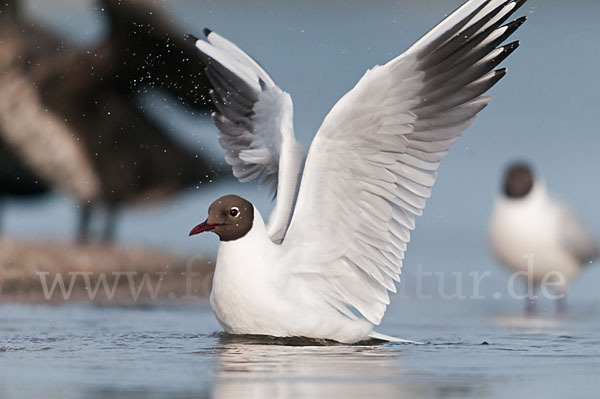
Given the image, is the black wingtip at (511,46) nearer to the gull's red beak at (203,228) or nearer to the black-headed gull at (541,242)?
the gull's red beak at (203,228)

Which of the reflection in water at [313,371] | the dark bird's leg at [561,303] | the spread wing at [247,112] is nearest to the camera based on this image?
the reflection in water at [313,371]

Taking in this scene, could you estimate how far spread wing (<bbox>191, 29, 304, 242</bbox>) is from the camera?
5.98m

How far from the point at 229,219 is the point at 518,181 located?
5.17 meters

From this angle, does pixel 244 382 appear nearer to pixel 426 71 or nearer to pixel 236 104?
pixel 426 71

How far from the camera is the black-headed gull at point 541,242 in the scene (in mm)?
9102

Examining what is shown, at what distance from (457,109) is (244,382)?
1.92 meters

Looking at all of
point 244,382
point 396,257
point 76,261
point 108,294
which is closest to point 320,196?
point 396,257

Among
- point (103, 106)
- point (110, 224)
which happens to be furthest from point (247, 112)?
point (103, 106)

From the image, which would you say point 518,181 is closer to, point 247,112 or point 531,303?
point 531,303

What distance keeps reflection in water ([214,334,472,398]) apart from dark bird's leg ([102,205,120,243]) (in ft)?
20.7

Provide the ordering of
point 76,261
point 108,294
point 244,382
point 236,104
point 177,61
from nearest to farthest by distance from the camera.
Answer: point 244,382, point 236,104, point 108,294, point 76,261, point 177,61

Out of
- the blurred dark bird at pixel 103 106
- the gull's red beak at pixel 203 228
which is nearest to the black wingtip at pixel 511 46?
the gull's red beak at pixel 203 228

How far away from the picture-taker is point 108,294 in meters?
8.11

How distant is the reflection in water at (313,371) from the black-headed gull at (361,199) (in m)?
0.19
